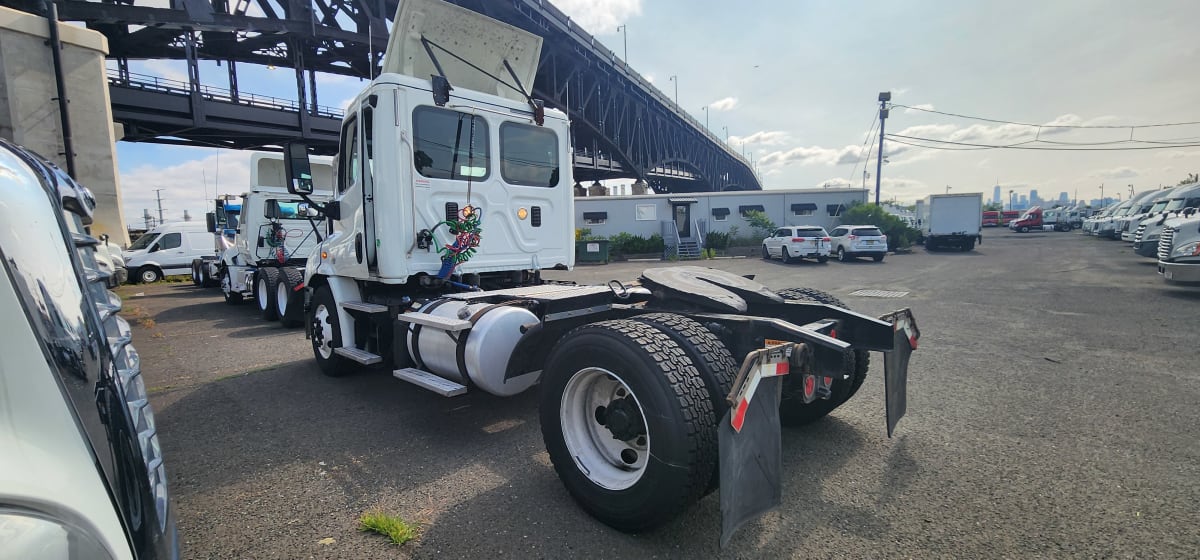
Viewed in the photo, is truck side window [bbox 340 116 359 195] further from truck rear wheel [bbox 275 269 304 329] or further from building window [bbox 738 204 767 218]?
building window [bbox 738 204 767 218]

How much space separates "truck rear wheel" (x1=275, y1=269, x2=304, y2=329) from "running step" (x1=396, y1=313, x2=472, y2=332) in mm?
5596

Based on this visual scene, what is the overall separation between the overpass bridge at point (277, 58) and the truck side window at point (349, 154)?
49.1ft

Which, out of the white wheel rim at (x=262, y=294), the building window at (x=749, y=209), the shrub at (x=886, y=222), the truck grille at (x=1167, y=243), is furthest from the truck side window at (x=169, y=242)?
the shrub at (x=886, y=222)

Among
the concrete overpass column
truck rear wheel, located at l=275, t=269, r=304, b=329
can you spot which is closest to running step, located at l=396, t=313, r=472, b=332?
truck rear wheel, located at l=275, t=269, r=304, b=329

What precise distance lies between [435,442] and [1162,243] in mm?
14909

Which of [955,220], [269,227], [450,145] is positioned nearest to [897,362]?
[450,145]

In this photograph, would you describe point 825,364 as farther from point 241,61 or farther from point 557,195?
point 241,61

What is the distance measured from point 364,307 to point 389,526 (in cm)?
274

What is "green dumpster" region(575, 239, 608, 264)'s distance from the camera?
2517 centimetres

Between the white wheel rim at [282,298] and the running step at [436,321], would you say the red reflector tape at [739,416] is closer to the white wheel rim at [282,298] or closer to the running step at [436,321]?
the running step at [436,321]

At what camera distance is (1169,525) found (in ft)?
8.71

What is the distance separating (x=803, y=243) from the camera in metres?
21.9

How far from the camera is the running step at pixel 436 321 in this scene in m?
3.82

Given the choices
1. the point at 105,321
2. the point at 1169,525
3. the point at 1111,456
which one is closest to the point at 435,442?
the point at 105,321
